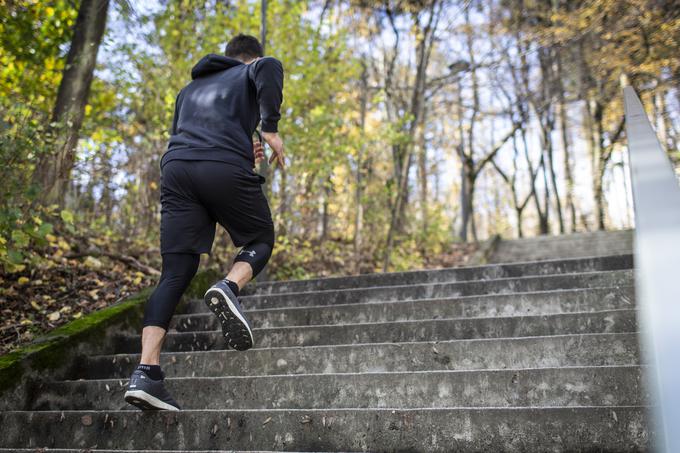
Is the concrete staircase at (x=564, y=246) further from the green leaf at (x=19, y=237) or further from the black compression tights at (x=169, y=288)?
the black compression tights at (x=169, y=288)

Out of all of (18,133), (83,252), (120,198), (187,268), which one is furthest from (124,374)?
(120,198)

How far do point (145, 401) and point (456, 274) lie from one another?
9.97 ft

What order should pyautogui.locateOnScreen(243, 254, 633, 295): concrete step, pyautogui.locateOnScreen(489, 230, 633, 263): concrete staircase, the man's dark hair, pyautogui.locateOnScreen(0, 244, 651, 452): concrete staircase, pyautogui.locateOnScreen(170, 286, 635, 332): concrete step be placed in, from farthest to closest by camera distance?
pyautogui.locateOnScreen(489, 230, 633, 263): concrete staircase, pyautogui.locateOnScreen(243, 254, 633, 295): concrete step, pyautogui.locateOnScreen(170, 286, 635, 332): concrete step, the man's dark hair, pyautogui.locateOnScreen(0, 244, 651, 452): concrete staircase

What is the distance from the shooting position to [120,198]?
6.78 m

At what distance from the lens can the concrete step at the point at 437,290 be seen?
4.08 meters

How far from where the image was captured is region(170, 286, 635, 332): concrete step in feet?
11.9

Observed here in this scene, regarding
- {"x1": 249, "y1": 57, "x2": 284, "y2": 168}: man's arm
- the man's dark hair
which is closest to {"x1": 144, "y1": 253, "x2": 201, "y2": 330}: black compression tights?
{"x1": 249, "y1": 57, "x2": 284, "y2": 168}: man's arm

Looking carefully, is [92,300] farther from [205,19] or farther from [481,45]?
Result: [481,45]

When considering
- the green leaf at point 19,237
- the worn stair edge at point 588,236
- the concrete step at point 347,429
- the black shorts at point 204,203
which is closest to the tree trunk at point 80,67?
the green leaf at point 19,237

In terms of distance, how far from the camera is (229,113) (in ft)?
9.74

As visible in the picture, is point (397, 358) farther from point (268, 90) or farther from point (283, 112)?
point (283, 112)

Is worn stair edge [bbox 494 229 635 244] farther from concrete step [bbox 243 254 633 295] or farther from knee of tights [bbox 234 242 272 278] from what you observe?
knee of tights [bbox 234 242 272 278]

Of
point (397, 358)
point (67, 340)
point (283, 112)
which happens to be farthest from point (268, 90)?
point (283, 112)

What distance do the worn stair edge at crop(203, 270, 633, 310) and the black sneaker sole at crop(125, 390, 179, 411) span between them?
204 cm
